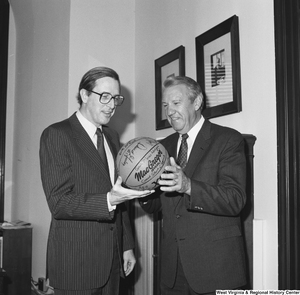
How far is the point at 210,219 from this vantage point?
1.86m

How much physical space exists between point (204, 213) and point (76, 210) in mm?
636

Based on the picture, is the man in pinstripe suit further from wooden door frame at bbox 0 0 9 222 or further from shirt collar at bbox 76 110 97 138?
wooden door frame at bbox 0 0 9 222

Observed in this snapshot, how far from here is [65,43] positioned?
357cm

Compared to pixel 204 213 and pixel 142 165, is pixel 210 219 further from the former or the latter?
pixel 142 165

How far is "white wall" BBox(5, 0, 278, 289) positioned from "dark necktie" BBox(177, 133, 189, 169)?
48 cm

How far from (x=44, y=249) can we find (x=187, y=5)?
2.73 metres

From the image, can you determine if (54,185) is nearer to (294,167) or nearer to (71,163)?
(71,163)

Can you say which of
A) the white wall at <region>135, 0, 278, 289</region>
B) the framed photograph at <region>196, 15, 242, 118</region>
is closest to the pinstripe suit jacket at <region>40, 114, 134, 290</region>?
the white wall at <region>135, 0, 278, 289</region>

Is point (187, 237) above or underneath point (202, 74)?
underneath

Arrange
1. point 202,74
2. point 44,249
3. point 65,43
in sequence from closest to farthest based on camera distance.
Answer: point 202,74, point 65,43, point 44,249

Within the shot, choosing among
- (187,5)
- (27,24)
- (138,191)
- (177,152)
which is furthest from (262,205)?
(27,24)

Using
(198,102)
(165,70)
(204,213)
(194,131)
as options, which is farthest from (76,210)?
(165,70)

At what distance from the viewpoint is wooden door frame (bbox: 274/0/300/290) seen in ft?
6.57

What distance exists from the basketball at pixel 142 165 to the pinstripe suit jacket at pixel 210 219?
18 centimetres
